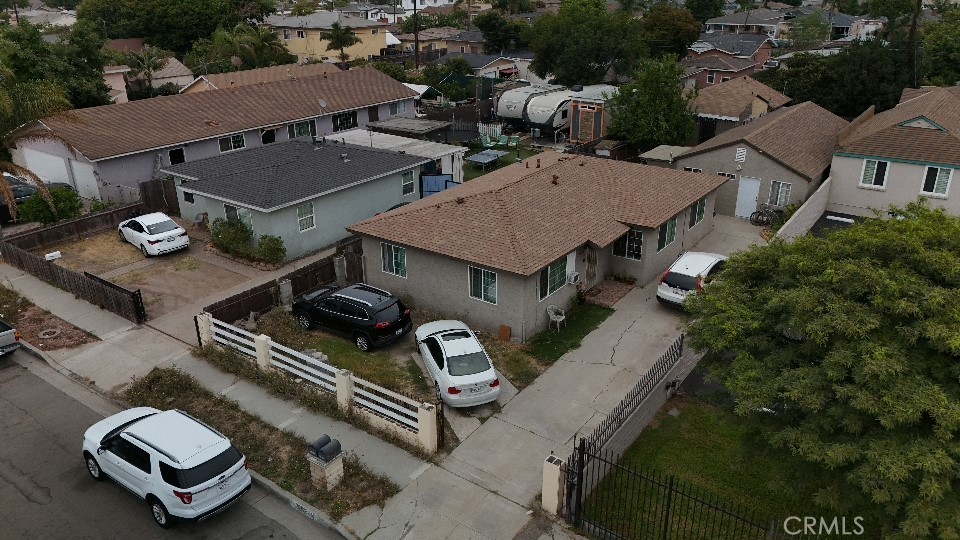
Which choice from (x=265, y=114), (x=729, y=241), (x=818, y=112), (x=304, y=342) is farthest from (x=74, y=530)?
(x=818, y=112)

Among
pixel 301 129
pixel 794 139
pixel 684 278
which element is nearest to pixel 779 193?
pixel 794 139

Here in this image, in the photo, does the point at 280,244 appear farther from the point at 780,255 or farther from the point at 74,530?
the point at 780,255

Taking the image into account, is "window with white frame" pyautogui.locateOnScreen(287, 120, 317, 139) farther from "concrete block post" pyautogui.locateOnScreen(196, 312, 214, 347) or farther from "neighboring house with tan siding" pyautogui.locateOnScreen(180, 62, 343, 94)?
"concrete block post" pyautogui.locateOnScreen(196, 312, 214, 347)

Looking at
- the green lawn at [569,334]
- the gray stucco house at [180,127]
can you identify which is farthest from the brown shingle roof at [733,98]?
the green lawn at [569,334]

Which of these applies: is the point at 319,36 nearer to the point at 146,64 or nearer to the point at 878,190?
the point at 146,64

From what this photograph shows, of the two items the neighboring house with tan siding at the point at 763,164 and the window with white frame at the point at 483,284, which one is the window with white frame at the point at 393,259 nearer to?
the window with white frame at the point at 483,284
